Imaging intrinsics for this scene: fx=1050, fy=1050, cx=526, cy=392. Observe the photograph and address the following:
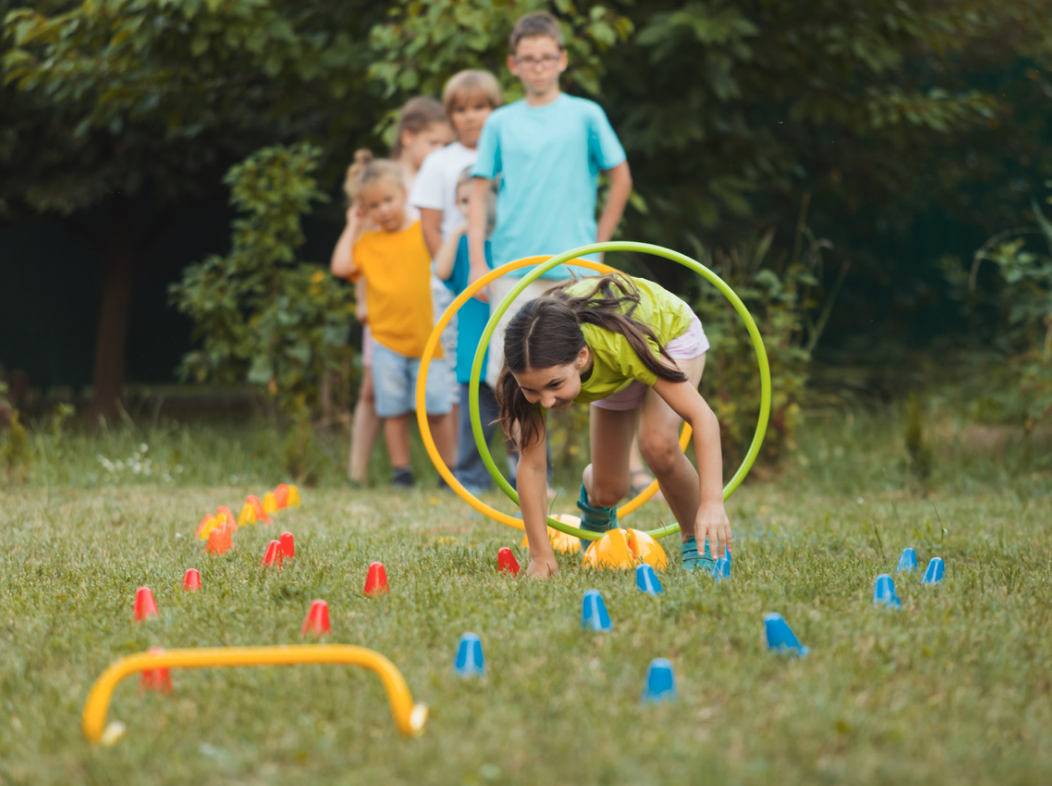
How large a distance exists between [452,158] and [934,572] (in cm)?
328

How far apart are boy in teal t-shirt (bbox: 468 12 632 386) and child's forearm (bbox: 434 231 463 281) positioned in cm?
47

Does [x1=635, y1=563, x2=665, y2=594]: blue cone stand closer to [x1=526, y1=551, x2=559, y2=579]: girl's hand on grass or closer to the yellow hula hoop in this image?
[x1=526, y1=551, x2=559, y2=579]: girl's hand on grass

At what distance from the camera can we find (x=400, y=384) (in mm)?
5875

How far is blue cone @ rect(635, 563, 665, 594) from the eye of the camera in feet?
9.87

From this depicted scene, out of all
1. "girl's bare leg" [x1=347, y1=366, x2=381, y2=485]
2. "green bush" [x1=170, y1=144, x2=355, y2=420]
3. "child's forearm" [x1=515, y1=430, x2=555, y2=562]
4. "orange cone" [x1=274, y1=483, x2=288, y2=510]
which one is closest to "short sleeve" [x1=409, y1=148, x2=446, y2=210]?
"girl's bare leg" [x1=347, y1=366, x2=381, y2=485]

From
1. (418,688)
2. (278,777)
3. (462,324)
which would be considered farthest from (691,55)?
(278,777)

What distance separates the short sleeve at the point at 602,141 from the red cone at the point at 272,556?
233 cm

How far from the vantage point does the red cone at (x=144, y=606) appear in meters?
2.85

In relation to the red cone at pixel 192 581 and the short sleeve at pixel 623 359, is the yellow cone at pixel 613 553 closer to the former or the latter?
the short sleeve at pixel 623 359

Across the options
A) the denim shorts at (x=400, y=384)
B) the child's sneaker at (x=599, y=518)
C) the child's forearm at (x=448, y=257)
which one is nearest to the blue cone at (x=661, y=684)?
the child's sneaker at (x=599, y=518)

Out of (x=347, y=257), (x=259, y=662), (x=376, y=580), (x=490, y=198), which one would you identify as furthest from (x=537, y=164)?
(x=259, y=662)

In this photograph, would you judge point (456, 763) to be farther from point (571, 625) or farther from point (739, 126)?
point (739, 126)

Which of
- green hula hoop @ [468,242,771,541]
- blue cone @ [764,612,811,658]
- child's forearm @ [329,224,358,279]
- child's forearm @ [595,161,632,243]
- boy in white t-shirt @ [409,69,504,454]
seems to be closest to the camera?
blue cone @ [764,612,811,658]

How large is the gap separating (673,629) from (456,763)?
2.98 ft
